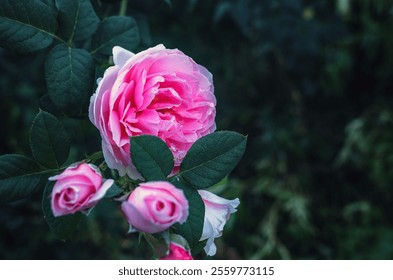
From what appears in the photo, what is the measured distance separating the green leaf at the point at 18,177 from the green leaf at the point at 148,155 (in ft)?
0.49

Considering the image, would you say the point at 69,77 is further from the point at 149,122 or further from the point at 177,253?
the point at 177,253

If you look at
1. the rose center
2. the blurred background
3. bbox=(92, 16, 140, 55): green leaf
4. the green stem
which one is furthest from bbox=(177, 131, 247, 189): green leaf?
the blurred background

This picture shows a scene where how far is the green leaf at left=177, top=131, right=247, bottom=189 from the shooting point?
29.2 inches

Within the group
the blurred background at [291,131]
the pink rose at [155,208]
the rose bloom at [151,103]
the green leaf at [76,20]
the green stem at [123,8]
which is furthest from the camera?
the blurred background at [291,131]

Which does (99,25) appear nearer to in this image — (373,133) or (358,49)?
→ (373,133)

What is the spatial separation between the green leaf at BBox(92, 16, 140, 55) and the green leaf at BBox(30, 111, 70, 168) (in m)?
0.18

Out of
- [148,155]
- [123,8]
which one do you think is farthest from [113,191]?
[123,8]

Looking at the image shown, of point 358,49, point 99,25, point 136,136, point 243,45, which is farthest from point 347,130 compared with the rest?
point 136,136

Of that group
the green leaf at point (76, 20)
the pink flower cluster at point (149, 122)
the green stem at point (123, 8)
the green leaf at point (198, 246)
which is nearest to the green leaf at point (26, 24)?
the green leaf at point (76, 20)

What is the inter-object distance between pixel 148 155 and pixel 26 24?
0.86ft

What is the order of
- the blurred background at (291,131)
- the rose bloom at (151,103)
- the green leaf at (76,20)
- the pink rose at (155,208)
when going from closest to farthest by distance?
1. the pink rose at (155,208)
2. the rose bloom at (151,103)
3. the green leaf at (76,20)
4. the blurred background at (291,131)

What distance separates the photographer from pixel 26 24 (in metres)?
0.81

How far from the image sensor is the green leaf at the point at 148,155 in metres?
0.70

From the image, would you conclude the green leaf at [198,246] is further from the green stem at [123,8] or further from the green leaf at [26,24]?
the green stem at [123,8]
